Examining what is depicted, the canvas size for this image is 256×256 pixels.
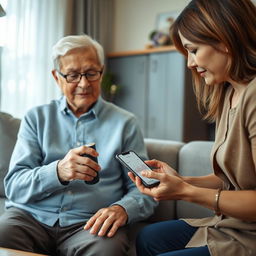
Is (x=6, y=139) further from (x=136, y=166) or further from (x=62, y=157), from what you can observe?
(x=136, y=166)

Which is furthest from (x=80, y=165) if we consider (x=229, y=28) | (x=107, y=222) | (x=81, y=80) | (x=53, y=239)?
(x=229, y=28)

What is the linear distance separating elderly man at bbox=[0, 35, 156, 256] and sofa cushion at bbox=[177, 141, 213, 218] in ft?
0.64

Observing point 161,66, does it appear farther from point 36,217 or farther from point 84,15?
point 36,217

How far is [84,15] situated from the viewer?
13.1ft

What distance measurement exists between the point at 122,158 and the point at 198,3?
523 mm

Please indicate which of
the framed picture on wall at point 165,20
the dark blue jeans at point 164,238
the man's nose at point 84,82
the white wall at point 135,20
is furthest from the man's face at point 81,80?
the white wall at point 135,20

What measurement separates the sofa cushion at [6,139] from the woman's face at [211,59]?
0.98m

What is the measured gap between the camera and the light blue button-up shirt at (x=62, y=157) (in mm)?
1375

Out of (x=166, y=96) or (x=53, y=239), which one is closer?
(x=53, y=239)

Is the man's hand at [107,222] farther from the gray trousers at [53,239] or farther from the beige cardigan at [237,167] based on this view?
the beige cardigan at [237,167]

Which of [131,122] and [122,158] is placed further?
[131,122]

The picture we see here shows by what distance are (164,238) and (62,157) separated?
53 centimetres

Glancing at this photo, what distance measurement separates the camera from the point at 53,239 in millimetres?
1354

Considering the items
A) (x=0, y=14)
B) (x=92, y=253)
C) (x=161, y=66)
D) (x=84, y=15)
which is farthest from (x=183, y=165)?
(x=84, y=15)
